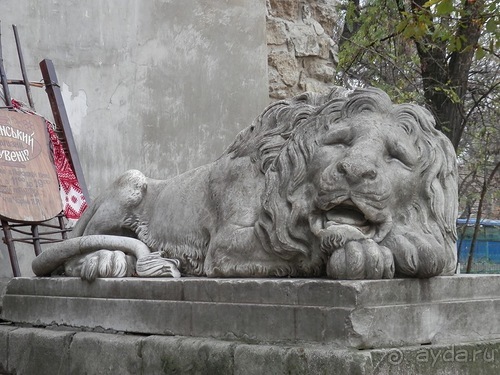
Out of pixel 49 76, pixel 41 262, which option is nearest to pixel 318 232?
pixel 41 262

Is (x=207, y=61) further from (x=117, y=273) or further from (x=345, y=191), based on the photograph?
(x=345, y=191)

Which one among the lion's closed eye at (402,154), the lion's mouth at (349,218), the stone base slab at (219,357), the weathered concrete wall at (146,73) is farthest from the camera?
the weathered concrete wall at (146,73)

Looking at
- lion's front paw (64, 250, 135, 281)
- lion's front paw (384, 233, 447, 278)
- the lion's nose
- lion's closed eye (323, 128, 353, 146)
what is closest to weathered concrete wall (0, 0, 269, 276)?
lion's front paw (64, 250, 135, 281)

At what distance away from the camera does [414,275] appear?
374 centimetres

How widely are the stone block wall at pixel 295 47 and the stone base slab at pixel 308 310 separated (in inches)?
185

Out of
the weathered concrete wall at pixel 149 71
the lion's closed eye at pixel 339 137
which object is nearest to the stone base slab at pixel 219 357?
the lion's closed eye at pixel 339 137

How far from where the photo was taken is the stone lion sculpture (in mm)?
3822

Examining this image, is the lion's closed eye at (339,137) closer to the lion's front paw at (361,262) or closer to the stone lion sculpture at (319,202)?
the stone lion sculpture at (319,202)

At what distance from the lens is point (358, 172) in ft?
12.7

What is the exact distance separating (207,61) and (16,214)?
2.93m

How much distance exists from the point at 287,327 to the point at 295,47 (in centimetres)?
568

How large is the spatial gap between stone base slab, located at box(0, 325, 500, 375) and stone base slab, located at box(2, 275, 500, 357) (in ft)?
0.21

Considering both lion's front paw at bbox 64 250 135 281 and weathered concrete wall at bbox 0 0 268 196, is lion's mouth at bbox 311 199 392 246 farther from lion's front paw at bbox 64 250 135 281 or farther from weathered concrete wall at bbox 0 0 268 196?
weathered concrete wall at bbox 0 0 268 196

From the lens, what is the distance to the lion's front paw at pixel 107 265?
4758mm
